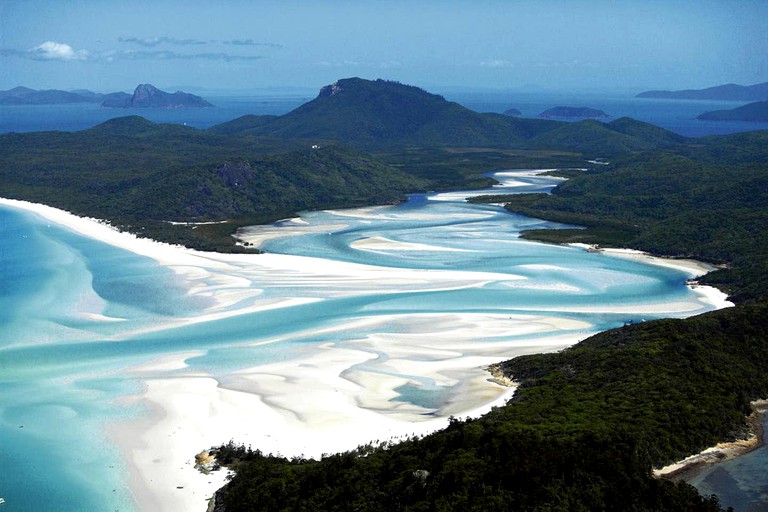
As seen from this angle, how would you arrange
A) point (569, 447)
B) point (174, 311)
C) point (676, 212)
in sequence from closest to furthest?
point (569, 447), point (174, 311), point (676, 212)

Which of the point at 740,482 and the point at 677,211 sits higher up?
the point at 677,211

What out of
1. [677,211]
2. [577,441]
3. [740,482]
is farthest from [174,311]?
[677,211]

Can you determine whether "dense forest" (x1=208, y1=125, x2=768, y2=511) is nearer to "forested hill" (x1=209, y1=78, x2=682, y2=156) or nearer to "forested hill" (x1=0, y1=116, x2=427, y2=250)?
"forested hill" (x1=0, y1=116, x2=427, y2=250)

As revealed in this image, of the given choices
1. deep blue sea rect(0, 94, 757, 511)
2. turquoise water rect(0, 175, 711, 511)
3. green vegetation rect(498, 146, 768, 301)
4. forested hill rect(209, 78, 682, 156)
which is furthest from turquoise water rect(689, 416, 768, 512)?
forested hill rect(209, 78, 682, 156)

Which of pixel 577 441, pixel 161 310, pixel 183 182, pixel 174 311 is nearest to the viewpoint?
pixel 577 441

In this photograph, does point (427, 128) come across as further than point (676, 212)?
Yes

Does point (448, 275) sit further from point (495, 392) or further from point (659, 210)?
point (659, 210)

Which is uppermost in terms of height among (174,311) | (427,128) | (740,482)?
(427,128)

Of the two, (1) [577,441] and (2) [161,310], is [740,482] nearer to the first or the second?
(1) [577,441]
